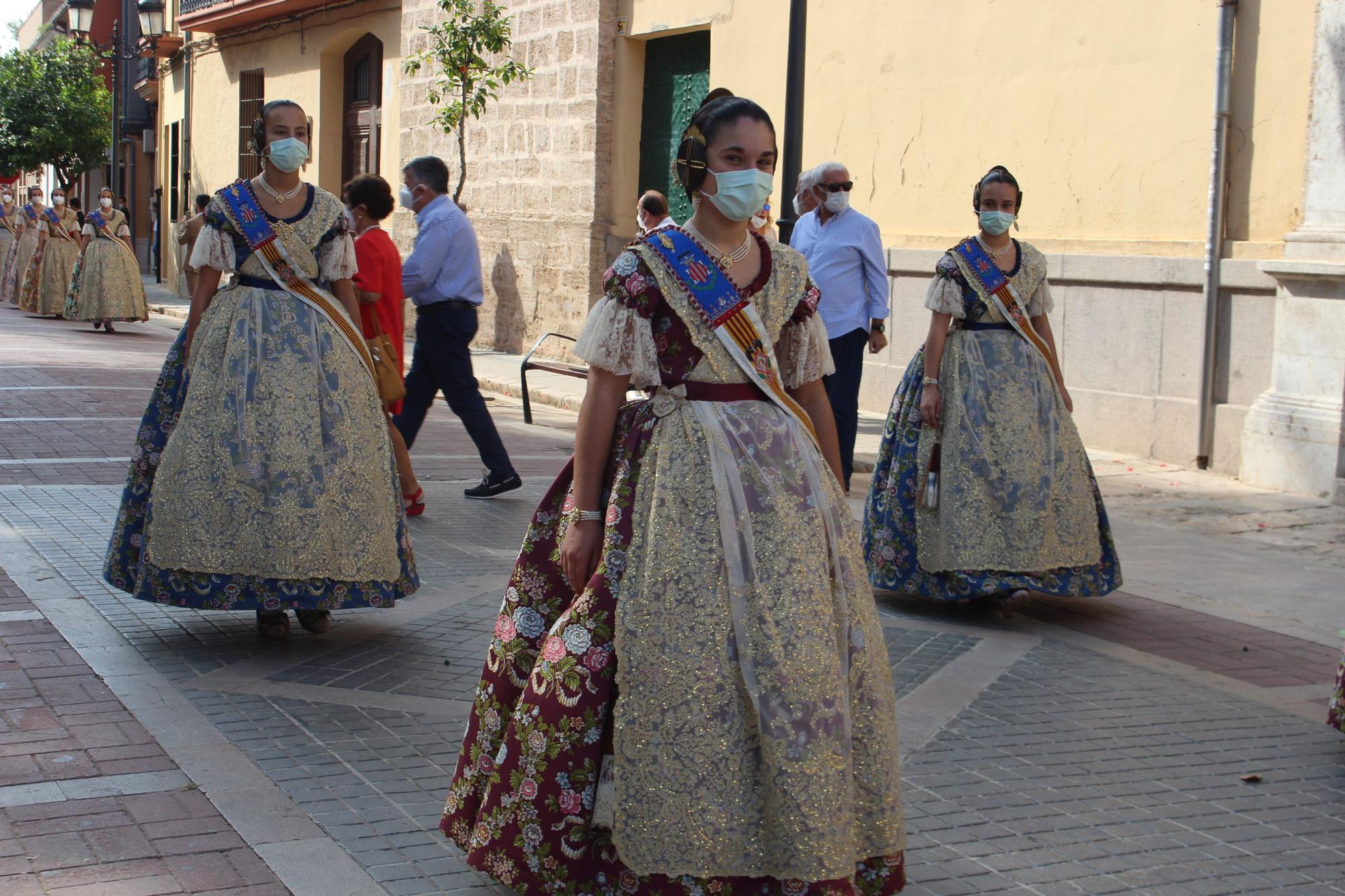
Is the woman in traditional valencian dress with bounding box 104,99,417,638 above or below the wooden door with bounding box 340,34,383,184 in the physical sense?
below

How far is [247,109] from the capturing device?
28.8 meters

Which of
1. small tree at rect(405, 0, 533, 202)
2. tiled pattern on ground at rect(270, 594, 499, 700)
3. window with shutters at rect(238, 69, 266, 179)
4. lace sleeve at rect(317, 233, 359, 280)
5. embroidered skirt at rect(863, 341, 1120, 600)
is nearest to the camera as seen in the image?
tiled pattern on ground at rect(270, 594, 499, 700)

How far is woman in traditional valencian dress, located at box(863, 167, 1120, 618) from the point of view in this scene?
21.4 ft

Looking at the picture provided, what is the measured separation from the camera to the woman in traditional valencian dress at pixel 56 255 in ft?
77.8

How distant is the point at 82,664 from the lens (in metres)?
5.32

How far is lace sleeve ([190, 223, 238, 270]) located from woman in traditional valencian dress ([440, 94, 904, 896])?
2534 millimetres

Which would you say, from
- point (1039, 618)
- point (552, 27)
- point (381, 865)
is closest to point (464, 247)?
point (1039, 618)

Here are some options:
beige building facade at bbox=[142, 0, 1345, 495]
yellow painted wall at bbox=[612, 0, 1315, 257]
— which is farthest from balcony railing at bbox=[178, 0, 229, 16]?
yellow painted wall at bbox=[612, 0, 1315, 257]

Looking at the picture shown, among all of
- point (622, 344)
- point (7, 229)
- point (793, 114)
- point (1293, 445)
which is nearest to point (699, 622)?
point (622, 344)

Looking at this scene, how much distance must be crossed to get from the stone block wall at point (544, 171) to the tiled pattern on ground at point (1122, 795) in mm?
12693

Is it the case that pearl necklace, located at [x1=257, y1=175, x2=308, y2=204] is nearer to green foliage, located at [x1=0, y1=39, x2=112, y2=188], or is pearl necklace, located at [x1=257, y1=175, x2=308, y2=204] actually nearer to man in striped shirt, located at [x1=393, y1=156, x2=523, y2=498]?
man in striped shirt, located at [x1=393, y1=156, x2=523, y2=498]

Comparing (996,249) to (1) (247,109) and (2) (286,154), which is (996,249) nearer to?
(2) (286,154)

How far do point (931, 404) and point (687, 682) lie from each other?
3626 millimetres

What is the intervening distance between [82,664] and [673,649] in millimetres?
2906
